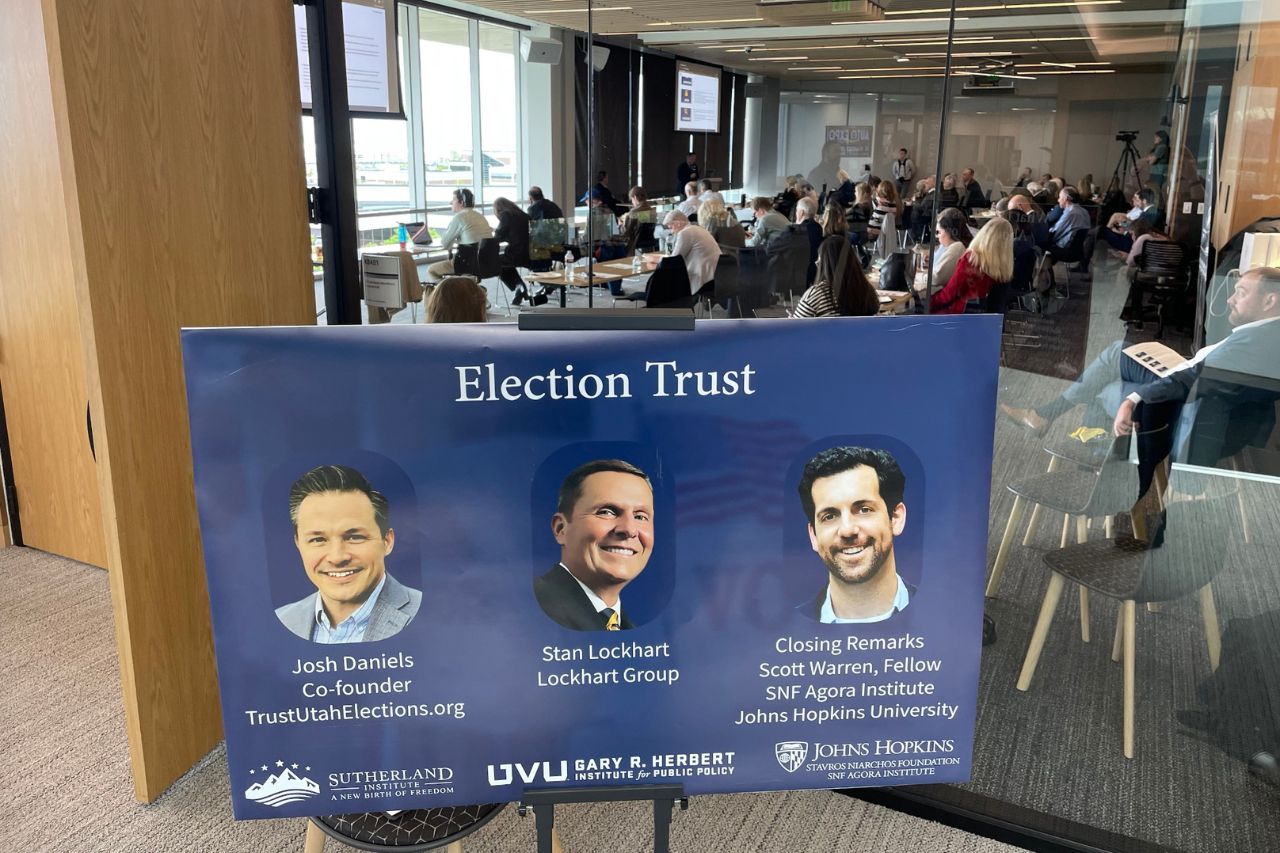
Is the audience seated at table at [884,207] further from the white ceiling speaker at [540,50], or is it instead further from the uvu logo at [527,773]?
the uvu logo at [527,773]

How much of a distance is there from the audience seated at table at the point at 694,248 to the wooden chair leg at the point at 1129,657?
1605 millimetres

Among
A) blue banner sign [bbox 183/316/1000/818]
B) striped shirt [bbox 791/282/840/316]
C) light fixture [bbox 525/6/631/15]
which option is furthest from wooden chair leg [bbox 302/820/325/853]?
light fixture [bbox 525/6/631/15]

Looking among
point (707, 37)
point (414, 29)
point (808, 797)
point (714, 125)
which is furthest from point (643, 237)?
point (808, 797)

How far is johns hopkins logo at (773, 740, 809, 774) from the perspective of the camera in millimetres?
1553

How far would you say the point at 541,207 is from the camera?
11.2 ft

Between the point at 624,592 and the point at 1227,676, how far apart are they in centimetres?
213

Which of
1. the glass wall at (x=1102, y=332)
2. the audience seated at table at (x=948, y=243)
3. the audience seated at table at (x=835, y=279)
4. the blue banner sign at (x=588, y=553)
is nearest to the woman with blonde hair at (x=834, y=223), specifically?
the audience seated at table at (x=835, y=279)

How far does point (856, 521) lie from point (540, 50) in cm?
231

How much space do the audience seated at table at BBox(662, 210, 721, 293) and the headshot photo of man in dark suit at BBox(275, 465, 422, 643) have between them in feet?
6.06

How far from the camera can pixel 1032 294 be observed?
2.72 metres

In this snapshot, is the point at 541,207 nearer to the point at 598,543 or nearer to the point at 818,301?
the point at 818,301

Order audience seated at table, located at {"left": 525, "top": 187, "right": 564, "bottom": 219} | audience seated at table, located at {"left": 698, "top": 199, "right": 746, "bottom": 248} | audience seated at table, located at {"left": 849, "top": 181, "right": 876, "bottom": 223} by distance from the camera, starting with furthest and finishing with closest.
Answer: audience seated at table, located at {"left": 525, "top": 187, "right": 564, "bottom": 219}, audience seated at table, located at {"left": 698, "top": 199, "right": 746, "bottom": 248}, audience seated at table, located at {"left": 849, "top": 181, "right": 876, "bottom": 223}

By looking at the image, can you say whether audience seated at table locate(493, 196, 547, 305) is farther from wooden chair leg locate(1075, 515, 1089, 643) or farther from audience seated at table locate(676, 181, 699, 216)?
wooden chair leg locate(1075, 515, 1089, 643)

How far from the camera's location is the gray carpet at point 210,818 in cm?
277
